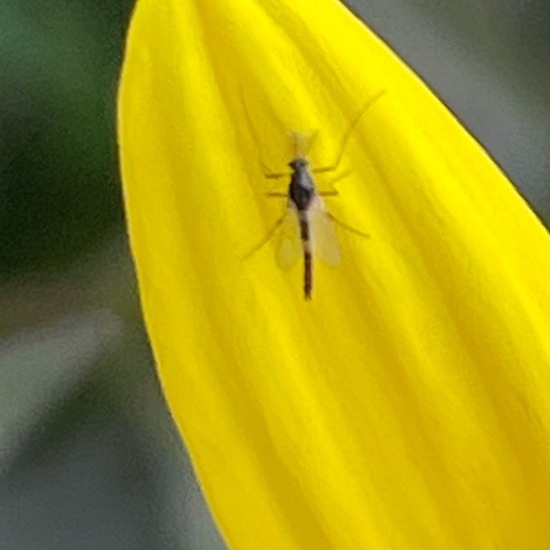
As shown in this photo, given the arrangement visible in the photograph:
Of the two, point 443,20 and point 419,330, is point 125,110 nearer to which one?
point 419,330

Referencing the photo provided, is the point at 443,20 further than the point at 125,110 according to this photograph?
Yes

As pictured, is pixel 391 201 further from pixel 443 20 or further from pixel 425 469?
pixel 443 20

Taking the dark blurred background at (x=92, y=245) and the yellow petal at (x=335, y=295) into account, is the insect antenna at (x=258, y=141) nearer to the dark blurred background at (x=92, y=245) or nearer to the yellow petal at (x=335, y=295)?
the yellow petal at (x=335, y=295)

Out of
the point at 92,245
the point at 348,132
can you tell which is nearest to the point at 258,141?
the point at 348,132

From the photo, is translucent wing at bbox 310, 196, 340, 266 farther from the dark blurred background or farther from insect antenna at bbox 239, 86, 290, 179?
the dark blurred background

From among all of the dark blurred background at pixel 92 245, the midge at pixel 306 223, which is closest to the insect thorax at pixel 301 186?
the midge at pixel 306 223

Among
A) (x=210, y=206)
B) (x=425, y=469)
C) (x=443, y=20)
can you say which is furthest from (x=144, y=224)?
(x=443, y=20)

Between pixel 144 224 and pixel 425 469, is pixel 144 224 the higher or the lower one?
the higher one

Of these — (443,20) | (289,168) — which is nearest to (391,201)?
(289,168)
